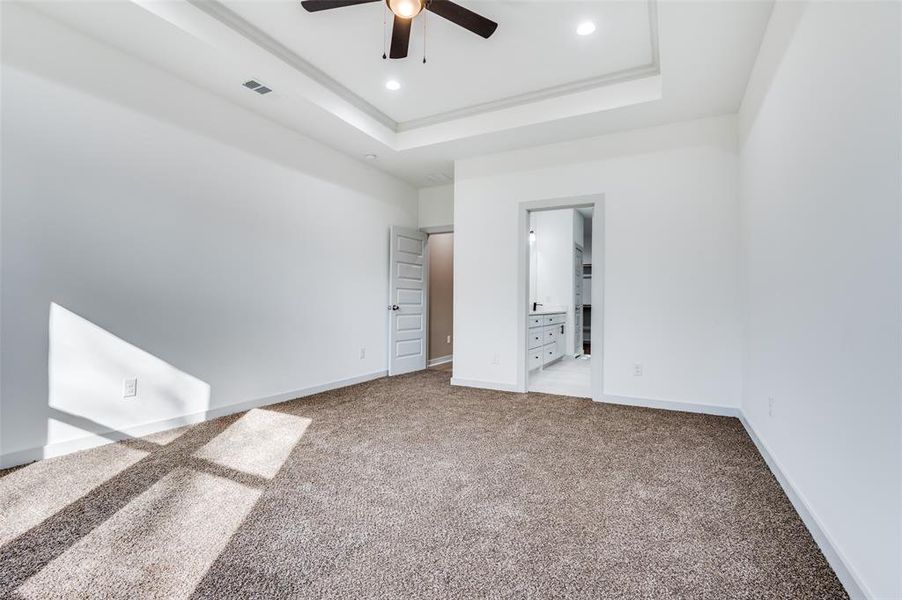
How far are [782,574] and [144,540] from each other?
2.42m

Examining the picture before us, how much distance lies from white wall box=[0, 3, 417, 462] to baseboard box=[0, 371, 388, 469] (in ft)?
0.08

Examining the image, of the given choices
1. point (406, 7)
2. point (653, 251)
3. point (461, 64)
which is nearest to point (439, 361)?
point (653, 251)

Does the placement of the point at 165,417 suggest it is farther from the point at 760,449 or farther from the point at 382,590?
the point at 760,449

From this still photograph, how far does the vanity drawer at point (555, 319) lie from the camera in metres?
6.10

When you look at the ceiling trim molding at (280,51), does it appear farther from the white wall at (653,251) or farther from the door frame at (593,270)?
the door frame at (593,270)

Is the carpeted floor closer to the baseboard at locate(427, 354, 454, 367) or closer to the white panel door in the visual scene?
the white panel door

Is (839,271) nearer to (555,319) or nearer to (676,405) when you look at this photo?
(676,405)

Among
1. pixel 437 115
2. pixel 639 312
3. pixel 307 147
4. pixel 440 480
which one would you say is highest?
pixel 437 115

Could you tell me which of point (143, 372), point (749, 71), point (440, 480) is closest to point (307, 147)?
point (143, 372)

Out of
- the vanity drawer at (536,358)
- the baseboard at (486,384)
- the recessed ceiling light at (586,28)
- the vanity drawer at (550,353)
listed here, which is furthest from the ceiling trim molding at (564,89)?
the vanity drawer at (550,353)

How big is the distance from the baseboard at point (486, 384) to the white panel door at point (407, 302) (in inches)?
39.4

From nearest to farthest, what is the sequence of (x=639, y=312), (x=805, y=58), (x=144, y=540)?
(x=144, y=540), (x=805, y=58), (x=639, y=312)

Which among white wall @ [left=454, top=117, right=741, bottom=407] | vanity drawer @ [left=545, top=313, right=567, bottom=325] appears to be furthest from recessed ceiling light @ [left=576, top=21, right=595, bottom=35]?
vanity drawer @ [left=545, top=313, right=567, bottom=325]

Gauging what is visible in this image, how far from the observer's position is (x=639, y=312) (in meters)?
3.93
